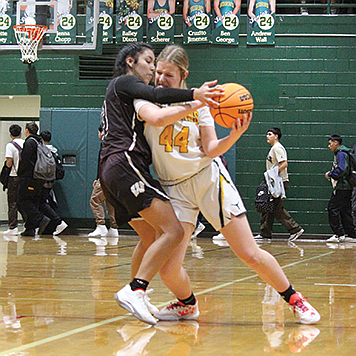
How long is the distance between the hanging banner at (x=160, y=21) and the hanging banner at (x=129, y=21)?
0.60 feet

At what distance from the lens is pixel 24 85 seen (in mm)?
10883

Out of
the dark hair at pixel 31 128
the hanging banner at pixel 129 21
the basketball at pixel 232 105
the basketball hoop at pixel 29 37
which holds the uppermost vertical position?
the hanging banner at pixel 129 21

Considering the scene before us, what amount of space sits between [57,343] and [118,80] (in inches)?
50.2

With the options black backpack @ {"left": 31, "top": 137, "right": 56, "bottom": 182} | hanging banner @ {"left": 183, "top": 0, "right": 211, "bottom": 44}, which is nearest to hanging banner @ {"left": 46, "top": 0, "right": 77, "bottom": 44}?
black backpack @ {"left": 31, "top": 137, "right": 56, "bottom": 182}

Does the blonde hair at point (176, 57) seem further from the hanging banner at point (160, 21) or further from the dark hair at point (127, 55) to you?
the hanging banner at point (160, 21)

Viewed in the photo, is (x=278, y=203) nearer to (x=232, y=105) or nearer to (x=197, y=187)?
(x=197, y=187)

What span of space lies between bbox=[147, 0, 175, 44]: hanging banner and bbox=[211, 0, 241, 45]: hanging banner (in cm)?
80

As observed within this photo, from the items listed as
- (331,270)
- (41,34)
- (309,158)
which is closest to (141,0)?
(41,34)

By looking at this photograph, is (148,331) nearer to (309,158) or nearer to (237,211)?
(237,211)

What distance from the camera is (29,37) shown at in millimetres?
9570

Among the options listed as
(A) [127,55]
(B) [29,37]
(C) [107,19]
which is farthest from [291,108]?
(A) [127,55]

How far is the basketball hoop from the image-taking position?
31.1 ft

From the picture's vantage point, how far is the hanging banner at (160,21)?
1047cm

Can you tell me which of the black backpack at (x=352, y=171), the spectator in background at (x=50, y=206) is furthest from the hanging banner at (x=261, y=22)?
the spectator in background at (x=50, y=206)
